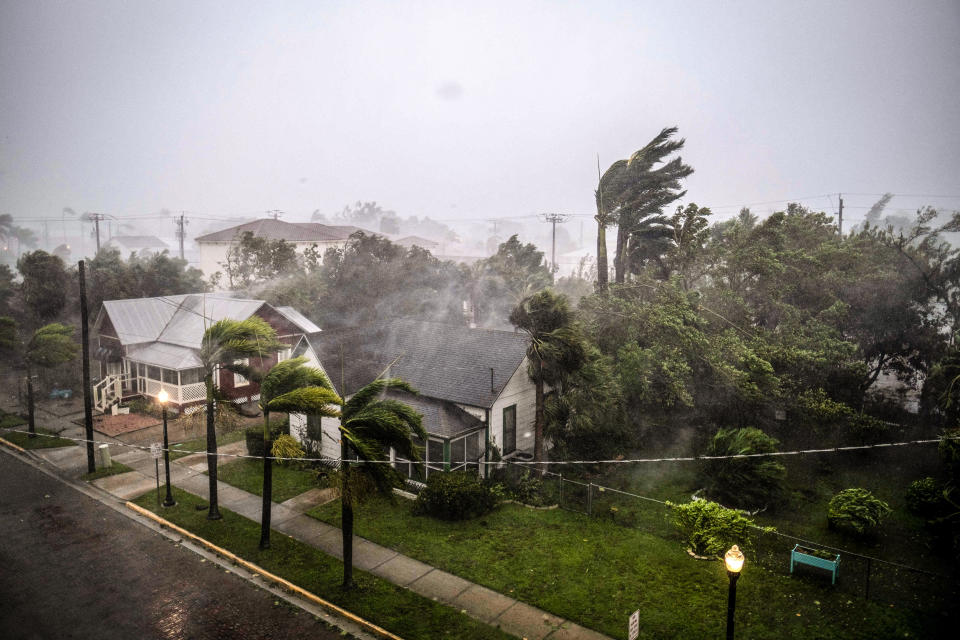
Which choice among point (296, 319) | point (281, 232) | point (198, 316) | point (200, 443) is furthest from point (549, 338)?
point (281, 232)

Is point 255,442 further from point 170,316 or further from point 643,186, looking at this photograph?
point 643,186

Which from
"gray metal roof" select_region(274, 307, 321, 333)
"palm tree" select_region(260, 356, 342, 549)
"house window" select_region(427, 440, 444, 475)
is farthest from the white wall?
"gray metal roof" select_region(274, 307, 321, 333)

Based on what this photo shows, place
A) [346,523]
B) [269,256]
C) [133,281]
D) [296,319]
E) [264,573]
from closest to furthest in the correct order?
[346,523] < [264,573] < [296,319] < [133,281] < [269,256]

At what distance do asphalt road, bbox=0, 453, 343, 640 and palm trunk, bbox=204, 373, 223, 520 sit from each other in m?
1.39

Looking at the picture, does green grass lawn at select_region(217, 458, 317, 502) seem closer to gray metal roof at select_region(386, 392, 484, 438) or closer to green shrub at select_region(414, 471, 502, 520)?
gray metal roof at select_region(386, 392, 484, 438)

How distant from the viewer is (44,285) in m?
38.0

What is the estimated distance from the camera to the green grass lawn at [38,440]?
2344 centimetres

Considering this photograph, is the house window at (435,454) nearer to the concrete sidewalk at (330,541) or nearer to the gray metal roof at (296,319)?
the concrete sidewalk at (330,541)

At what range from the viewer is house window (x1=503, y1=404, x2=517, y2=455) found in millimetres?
19953

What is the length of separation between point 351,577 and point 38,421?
74.1 feet

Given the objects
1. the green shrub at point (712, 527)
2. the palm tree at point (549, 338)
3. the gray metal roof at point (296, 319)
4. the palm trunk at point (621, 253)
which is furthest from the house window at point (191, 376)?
the green shrub at point (712, 527)

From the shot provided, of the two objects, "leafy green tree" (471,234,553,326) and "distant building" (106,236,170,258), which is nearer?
"leafy green tree" (471,234,553,326)

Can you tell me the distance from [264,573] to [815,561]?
12748mm

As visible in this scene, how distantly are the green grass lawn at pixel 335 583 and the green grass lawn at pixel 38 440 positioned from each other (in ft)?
33.1
